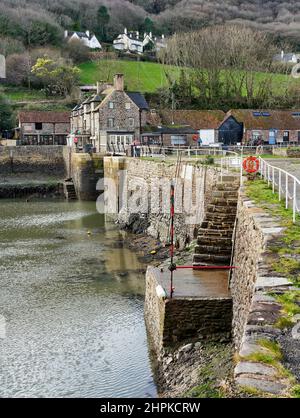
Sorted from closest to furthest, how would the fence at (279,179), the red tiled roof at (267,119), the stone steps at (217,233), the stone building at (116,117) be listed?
1. the fence at (279,179)
2. the stone steps at (217,233)
3. the stone building at (116,117)
4. the red tiled roof at (267,119)

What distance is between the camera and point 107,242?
86.7 feet

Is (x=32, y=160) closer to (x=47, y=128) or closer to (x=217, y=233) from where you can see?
(x=47, y=128)

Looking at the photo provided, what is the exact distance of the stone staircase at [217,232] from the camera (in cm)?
1496

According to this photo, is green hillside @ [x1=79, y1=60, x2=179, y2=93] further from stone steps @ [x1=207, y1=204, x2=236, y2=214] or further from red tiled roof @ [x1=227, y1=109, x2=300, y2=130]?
stone steps @ [x1=207, y1=204, x2=236, y2=214]

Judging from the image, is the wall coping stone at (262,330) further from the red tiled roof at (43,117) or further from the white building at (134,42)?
the white building at (134,42)

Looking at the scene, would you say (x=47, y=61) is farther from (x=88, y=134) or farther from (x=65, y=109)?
(x=88, y=134)

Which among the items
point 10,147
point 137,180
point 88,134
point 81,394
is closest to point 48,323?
point 81,394

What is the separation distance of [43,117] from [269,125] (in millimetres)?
24234

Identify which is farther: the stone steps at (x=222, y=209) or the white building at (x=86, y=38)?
the white building at (x=86, y=38)

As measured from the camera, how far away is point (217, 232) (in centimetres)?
1526

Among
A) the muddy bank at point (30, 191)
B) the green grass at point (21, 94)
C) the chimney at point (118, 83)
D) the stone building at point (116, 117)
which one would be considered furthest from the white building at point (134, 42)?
the muddy bank at point (30, 191)

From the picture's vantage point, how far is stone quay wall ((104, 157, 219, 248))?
20.5 meters

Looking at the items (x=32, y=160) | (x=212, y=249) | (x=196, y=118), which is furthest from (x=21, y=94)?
(x=212, y=249)

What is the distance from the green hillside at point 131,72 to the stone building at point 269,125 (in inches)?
973
